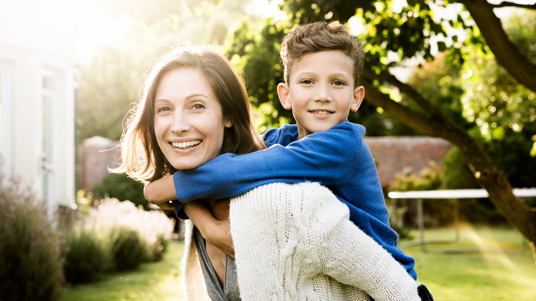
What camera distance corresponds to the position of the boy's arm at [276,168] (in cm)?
138

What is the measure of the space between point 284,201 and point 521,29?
13239 millimetres

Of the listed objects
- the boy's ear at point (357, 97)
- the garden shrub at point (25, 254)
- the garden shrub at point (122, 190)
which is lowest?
the garden shrub at point (122, 190)

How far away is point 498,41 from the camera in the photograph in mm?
3598

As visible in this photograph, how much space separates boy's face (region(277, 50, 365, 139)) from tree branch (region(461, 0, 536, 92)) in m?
2.24

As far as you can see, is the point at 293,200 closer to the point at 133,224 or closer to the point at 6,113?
the point at 133,224

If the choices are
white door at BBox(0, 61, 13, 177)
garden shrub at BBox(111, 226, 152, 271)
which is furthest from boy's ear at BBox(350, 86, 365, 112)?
white door at BBox(0, 61, 13, 177)

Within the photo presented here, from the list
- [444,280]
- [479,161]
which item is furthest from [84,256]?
[479,161]

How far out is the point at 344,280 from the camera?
1.40m

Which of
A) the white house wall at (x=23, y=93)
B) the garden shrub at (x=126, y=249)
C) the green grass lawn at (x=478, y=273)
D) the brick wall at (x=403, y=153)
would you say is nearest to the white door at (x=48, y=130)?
the white house wall at (x=23, y=93)

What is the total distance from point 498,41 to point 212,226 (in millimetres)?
2943

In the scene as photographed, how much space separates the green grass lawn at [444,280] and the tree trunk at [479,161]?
8.72ft

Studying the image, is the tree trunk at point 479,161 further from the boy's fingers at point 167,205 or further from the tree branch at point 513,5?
the boy's fingers at point 167,205

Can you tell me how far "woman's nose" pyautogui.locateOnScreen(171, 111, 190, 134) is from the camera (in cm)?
150

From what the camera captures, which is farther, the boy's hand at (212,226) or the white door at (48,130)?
the white door at (48,130)
